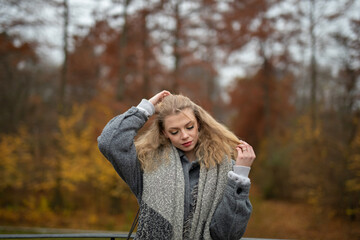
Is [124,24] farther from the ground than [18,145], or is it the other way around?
[124,24]

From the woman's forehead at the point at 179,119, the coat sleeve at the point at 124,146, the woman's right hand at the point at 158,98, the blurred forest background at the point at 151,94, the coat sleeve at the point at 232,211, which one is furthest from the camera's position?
the blurred forest background at the point at 151,94

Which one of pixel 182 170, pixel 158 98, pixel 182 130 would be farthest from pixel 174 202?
pixel 158 98

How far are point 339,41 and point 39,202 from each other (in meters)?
9.81

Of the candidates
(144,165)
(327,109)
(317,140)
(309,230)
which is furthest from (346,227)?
(144,165)

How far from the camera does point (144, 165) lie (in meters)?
1.86

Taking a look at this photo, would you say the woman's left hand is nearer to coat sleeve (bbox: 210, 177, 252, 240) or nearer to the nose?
coat sleeve (bbox: 210, 177, 252, 240)


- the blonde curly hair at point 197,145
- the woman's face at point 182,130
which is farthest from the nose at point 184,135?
the blonde curly hair at point 197,145

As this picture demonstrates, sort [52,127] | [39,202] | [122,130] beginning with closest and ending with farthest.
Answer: [122,130] < [39,202] < [52,127]

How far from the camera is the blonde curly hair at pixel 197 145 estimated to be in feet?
6.09

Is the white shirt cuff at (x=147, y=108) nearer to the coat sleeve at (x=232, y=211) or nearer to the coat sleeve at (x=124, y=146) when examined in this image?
the coat sleeve at (x=124, y=146)

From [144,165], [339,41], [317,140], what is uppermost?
[339,41]

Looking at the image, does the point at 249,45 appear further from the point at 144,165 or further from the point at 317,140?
the point at 144,165

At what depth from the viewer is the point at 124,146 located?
1.80 m

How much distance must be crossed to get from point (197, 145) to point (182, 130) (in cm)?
17
